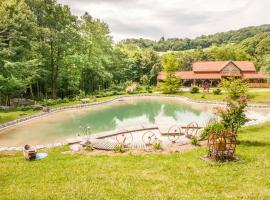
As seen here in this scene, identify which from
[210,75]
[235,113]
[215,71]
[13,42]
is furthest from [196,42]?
[235,113]

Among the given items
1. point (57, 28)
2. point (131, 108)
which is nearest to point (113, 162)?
point (131, 108)

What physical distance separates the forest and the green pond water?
5.06 metres

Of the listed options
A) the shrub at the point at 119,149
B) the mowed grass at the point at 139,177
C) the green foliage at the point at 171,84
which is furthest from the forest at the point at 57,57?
the mowed grass at the point at 139,177

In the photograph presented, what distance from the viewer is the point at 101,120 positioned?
25.4m

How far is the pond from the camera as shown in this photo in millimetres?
19000

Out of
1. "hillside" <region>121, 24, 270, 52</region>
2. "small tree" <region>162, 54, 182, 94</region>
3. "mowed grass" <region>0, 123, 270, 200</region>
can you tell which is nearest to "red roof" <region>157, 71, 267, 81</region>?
"small tree" <region>162, 54, 182, 94</region>

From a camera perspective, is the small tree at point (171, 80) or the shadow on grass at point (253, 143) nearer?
the shadow on grass at point (253, 143)

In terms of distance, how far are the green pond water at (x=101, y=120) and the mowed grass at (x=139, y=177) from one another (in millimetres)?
7309

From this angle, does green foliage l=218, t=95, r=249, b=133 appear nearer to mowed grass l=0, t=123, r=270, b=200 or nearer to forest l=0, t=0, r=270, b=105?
mowed grass l=0, t=123, r=270, b=200

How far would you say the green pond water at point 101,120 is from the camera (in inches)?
749

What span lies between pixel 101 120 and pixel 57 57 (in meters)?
16.4

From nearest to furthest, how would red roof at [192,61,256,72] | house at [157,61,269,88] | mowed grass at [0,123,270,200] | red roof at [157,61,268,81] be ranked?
mowed grass at [0,123,270,200]
house at [157,61,269,88]
red roof at [157,61,268,81]
red roof at [192,61,256,72]

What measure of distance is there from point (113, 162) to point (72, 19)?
3152 cm

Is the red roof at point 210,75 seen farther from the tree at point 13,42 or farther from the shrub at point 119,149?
the shrub at point 119,149
